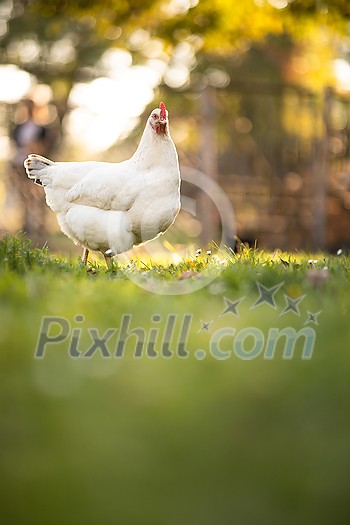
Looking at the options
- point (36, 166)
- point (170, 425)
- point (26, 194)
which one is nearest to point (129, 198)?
point (36, 166)

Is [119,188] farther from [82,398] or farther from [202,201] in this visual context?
[202,201]

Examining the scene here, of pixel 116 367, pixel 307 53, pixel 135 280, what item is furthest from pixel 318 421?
pixel 307 53

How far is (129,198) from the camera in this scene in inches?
179

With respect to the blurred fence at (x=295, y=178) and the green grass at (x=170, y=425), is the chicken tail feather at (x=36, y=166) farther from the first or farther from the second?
the blurred fence at (x=295, y=178)

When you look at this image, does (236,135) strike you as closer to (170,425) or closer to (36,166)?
(36,166)

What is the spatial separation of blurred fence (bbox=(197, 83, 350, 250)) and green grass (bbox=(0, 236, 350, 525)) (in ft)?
25.4

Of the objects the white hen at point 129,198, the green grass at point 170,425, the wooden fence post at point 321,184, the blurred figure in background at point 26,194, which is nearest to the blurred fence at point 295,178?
the wooden fence post at point 321,184

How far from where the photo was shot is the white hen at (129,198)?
4.55m

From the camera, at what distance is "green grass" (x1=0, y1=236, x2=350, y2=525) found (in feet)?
5.16

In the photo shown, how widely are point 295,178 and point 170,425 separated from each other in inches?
388

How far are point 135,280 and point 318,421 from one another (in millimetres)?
1934

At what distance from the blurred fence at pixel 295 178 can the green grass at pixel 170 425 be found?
7.76 m

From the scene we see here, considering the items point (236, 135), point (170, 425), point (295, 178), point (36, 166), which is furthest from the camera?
point (236, 135)

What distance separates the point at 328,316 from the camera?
109 inches
